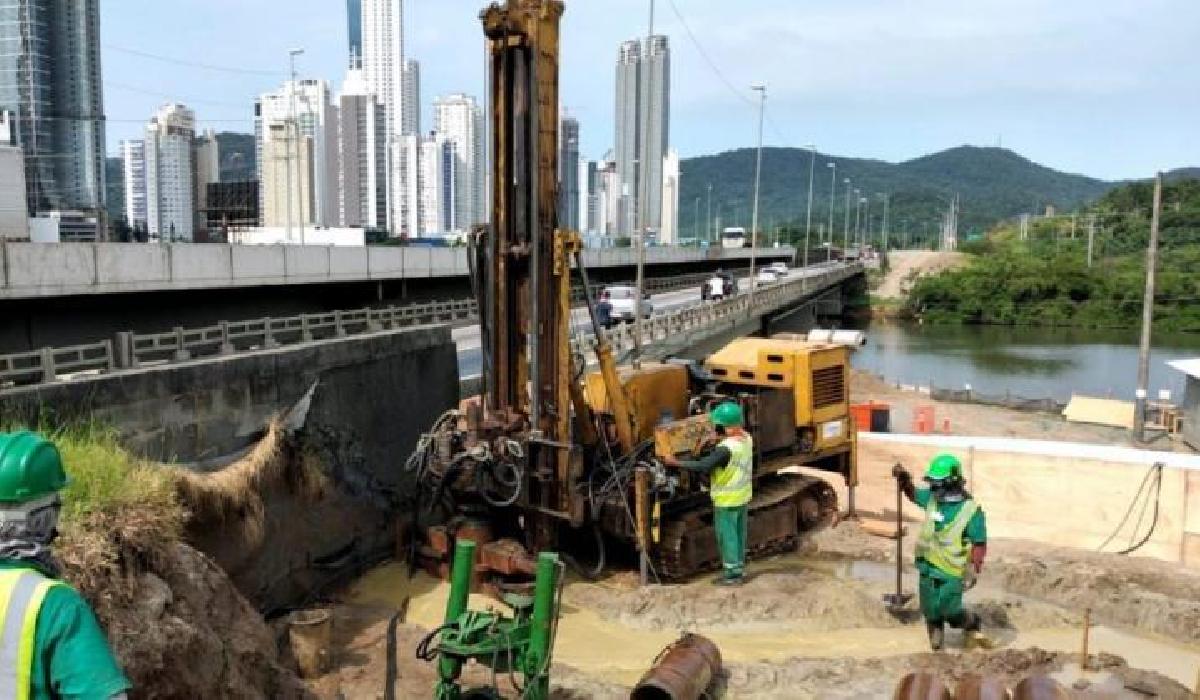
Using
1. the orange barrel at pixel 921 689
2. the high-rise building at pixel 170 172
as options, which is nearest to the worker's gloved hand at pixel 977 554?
the orange barrel at pixel 921 689

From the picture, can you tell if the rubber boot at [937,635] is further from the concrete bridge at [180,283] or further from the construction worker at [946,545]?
the concrete bridge at [180,283]

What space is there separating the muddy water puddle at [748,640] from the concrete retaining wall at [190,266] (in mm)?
11139

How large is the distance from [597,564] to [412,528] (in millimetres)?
2055

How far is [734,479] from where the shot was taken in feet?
30.7

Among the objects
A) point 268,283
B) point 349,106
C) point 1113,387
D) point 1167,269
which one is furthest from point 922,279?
point 268,283

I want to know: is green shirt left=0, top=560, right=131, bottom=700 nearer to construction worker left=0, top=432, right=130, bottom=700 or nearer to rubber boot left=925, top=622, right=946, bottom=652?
construction worker left=0, top=432, right=130, bottom=700

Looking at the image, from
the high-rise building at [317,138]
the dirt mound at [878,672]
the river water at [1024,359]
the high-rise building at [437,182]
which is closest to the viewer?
the dirt mound at [878,672]

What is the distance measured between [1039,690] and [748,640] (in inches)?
115

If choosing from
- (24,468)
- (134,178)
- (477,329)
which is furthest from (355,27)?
(24,468)

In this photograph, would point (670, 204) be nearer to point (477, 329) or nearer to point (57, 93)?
point (57, 93)

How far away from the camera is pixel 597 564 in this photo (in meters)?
10.2

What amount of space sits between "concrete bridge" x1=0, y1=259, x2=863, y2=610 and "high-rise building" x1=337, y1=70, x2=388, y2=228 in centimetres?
6540

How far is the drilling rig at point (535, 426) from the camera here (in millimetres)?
9383

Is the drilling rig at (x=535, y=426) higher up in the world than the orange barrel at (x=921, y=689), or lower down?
higher up
